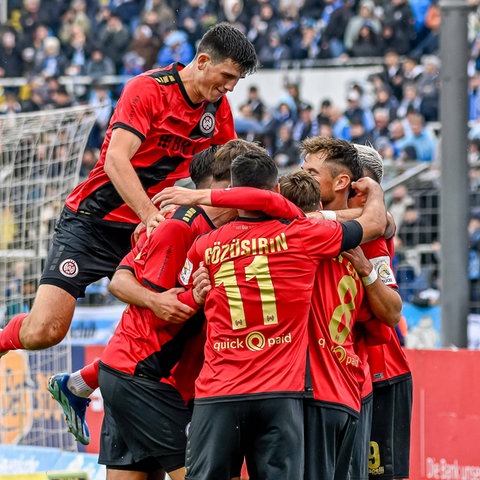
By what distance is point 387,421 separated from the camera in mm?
6152

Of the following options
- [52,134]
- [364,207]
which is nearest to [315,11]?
[52,134]

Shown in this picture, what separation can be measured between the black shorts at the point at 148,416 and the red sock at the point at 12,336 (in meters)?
1.28

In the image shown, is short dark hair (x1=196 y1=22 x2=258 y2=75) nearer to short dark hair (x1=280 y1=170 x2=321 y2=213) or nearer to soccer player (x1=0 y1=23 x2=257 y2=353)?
soccer player (x1=0 y1=23 x2=257 y2=353)

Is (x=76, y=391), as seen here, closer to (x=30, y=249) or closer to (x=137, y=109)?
(x=137, y=109)

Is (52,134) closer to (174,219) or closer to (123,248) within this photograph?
(123,248)

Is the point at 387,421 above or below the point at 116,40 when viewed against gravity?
below

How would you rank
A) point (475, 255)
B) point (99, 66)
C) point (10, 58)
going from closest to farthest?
point (475, 255) → point (99, 66) → point (10, 58)

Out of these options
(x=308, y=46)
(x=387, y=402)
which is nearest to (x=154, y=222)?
(x=387, y=402)

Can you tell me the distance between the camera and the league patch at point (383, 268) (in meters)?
5.48

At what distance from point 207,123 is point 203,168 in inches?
39.3

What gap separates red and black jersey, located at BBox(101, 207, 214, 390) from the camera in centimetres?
527

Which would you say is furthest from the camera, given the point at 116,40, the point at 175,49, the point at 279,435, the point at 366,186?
the point at 116,40

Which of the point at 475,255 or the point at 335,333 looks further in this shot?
the point at 475,255

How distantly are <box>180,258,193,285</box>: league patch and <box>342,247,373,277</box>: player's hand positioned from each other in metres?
0.70
